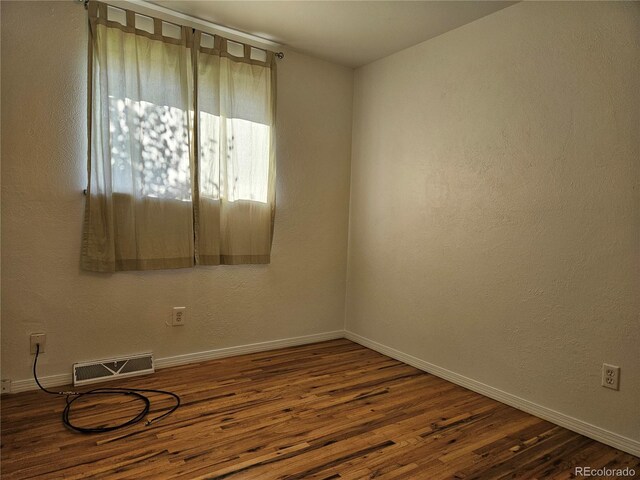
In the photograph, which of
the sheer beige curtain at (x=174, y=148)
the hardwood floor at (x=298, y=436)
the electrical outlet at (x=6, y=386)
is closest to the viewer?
the hardwood floor at (x=298, y=436)

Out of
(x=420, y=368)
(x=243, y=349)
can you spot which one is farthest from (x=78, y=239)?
(x=420, y=368)

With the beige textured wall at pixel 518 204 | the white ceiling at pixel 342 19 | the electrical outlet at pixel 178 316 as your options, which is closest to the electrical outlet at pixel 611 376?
the beige textured wall at pixel 518 204

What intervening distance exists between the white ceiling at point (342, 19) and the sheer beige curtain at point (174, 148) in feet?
0.64

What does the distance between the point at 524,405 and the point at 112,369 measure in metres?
2.54

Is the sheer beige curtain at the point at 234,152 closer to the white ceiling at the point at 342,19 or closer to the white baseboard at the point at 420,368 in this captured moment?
the white ceiling at the point at 342,19

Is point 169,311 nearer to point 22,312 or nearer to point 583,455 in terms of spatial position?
point 22,312

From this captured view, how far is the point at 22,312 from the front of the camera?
2615mm

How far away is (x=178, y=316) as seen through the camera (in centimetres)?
316

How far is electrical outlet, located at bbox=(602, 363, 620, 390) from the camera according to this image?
224cm

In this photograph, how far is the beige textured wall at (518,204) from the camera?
2.25m

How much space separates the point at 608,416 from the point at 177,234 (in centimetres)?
272

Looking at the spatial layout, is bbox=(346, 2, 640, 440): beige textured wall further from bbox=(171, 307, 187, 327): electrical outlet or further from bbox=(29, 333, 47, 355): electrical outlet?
bbox=(29, 333, 47, 355): electrical outlet

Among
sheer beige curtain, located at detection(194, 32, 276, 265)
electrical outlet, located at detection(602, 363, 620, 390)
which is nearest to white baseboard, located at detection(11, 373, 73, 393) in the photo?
sheer beige curtain, located at detection(194, 32, 276, 265)

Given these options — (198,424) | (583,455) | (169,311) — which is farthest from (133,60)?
(583,455)
